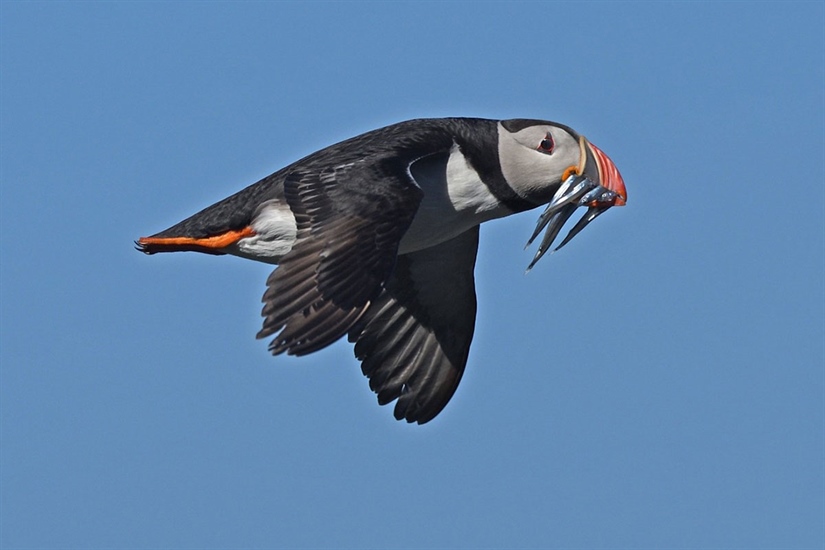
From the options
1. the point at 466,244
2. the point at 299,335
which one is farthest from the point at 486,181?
the point at 299,335

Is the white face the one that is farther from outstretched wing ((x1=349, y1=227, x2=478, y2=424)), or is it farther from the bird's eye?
outstretched wing ((x1=349, y1=227, x2=478, y2=424))

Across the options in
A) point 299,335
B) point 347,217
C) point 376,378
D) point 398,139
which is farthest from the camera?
point 376,378

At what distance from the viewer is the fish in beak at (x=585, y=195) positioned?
49.8 feet

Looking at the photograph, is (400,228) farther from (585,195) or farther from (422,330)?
(422,330)

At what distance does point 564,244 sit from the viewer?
50.0 ft

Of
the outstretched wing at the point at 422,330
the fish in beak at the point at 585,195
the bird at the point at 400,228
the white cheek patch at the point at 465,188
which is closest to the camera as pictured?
the bird at the point at 400,228

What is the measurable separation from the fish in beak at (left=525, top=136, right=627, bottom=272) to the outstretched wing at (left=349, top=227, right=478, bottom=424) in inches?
69.0

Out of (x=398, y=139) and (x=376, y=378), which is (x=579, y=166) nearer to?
(x=398, y=139)

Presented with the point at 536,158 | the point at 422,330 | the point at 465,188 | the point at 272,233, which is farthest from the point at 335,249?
the point at 422,330

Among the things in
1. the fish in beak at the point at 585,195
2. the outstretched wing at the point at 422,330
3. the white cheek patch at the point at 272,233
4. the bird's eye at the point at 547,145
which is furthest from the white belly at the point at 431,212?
the outstretched wing at the point at 422,330

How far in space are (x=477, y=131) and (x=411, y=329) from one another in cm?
224

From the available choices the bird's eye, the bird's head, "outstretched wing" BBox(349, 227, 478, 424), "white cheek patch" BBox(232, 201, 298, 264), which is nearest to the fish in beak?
the bird's head

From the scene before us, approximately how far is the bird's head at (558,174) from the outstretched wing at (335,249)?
158cm

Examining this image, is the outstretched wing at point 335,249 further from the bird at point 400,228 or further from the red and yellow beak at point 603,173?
the red and yellow beak at point 603,173
